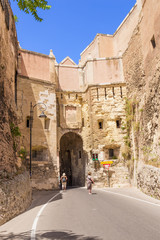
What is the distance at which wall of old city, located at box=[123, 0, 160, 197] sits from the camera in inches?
598

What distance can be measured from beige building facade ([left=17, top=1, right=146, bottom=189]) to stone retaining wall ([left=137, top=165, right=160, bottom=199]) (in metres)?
6.25

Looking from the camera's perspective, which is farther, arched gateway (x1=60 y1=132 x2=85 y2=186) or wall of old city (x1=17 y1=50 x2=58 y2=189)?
arched gateway (x1=60 y1=132 x2=85 y2=186)

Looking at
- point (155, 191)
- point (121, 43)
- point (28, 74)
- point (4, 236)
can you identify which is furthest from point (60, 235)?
point (121, 43)

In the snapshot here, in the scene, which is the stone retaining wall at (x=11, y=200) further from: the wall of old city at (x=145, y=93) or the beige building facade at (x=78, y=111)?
the beige building facade at (x=78, y=111)

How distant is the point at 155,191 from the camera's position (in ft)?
41.1

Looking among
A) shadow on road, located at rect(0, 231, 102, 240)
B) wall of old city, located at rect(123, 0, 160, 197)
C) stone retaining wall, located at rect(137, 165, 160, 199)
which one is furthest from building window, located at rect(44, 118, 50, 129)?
shadow on road, located at rect(0, 231, 102, 240)

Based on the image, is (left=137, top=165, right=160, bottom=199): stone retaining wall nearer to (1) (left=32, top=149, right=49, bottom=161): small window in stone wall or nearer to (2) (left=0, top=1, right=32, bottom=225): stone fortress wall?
(2) (left=0, top=1, right=32, bottom=225): stone fortress wall

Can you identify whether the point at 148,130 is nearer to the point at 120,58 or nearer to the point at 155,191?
the point at 155,191

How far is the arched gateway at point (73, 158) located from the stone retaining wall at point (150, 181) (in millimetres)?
10459

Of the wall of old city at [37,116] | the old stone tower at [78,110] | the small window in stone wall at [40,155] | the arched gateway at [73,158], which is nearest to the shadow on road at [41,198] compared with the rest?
the wall of old city at [37,116]

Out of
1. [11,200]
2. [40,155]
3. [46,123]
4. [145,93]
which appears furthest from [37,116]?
[11,200]

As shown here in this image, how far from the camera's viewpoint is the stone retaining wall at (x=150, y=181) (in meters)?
12.3

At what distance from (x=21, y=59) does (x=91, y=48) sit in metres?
11.6

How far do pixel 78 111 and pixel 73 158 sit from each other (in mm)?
6133
